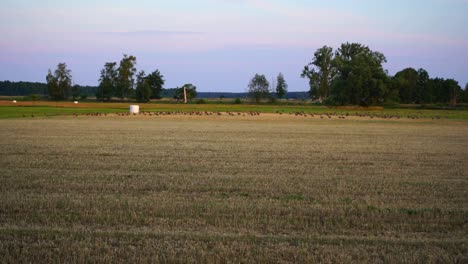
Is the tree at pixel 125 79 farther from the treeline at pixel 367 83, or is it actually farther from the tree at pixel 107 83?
the treeline at pixel 367 83

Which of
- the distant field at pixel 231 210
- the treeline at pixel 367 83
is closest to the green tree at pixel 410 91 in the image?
the treeline at pixel 367 83

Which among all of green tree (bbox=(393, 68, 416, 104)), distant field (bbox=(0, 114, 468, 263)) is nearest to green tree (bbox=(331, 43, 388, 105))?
green tree (bbox=(393, 68, 416, 104))

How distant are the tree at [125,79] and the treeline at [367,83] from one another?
150 ft

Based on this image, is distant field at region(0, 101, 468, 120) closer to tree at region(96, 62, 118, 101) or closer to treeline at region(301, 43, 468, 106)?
treeline at region(301, 43, 468, 106)

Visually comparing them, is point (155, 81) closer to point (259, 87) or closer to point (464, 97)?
point (259, 87)

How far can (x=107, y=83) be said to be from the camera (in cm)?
13975

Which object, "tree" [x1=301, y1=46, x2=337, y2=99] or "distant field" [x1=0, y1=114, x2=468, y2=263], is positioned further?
"tree" [x1=301, y1=46, x2=337, y2=99]

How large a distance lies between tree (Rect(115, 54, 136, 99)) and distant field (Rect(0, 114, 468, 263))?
405ft

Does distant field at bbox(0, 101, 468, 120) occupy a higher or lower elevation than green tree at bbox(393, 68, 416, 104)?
lower

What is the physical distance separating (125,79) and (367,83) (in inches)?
2725

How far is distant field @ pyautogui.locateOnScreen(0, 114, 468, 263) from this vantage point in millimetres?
7359

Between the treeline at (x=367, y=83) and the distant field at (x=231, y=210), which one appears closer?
the distant field at (x=231, y=210)

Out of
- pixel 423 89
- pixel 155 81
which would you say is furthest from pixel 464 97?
pixel 155 81

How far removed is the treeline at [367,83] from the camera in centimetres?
9650
